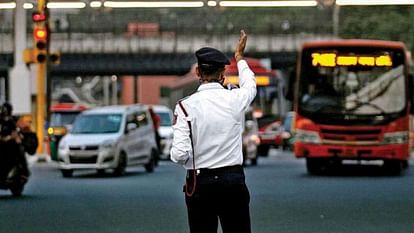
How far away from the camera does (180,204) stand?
1864 centimetres

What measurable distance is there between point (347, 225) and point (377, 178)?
11536mm

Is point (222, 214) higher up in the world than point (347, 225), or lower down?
higher up

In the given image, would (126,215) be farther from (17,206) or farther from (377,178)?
(377,178)

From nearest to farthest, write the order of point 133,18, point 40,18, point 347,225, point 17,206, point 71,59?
point 347,225 < point 17,206 < point 40,18 < point 71,59 < point 133,18

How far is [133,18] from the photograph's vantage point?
230ft

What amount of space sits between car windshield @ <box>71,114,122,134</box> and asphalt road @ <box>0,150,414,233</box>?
1841 mm

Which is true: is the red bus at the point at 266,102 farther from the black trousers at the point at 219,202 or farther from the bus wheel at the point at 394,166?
the black trousers at the point at 219,202

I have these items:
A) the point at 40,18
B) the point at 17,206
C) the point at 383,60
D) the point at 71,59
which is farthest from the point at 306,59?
the point at 71,59

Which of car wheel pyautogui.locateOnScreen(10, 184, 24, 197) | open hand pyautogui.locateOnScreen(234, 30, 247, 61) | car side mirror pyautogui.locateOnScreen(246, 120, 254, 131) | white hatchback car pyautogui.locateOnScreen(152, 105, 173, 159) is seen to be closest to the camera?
open hand pyautogui.locateOnScreen(234, 30, 247, 61)

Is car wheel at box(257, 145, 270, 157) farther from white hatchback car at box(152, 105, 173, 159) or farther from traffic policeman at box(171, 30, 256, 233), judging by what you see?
traffic policeman at box(171, 30, 256, 233)

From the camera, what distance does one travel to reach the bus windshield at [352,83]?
2711cm

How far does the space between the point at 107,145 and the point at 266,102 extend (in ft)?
51.6

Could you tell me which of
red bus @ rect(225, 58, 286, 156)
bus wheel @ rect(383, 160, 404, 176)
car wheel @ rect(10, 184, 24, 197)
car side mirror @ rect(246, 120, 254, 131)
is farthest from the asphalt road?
red bus @ rect(225, 58, 286, 156)

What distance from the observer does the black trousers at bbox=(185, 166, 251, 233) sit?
7.30 m
